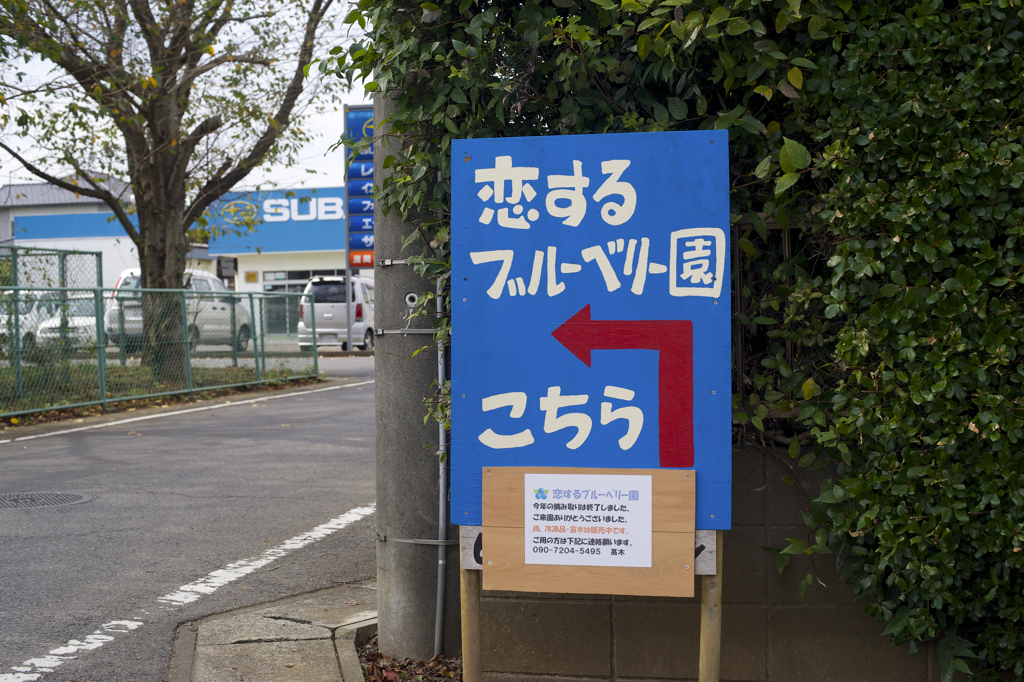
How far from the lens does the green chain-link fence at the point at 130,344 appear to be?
10.4m

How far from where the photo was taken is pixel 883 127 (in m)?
2.52

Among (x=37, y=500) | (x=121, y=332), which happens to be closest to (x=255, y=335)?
(x=121, y=332)

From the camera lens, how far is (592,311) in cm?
246

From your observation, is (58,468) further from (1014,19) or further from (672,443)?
(1014,19)

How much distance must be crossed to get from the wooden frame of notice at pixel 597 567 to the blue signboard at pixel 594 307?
0.13 ft

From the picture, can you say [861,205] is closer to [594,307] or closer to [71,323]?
[594,307]

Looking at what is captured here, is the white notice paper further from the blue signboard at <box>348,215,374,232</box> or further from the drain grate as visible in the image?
the blue signboard at <box>348,215,374,232</box>

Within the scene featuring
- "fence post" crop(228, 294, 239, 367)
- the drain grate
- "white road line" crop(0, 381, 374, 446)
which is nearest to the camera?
the drain grate

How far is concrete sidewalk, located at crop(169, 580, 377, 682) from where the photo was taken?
3.29 metres

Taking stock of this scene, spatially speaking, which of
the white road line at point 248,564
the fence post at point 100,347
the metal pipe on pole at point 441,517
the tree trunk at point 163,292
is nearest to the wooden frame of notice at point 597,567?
the metal pipe on pole at point 441,517

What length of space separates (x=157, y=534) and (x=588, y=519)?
13.4 ft

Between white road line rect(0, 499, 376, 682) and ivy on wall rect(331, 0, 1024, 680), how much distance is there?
2669 millimetres

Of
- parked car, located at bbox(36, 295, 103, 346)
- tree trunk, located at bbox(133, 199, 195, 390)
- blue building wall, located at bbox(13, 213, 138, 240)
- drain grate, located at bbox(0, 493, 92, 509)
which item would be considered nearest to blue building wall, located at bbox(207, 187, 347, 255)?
blue building wall, located at bbox(13, 213, 138, 240)

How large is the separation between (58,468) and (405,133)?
6.33m
